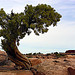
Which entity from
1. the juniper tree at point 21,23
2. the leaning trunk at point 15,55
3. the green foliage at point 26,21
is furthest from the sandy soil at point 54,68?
the green foliage at point 26,21

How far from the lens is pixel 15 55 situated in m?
23.4

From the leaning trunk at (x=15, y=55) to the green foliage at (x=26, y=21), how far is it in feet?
2.78

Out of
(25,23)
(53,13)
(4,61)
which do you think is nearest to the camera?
(25,23)

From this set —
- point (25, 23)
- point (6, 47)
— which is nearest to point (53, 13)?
point (25, 23)

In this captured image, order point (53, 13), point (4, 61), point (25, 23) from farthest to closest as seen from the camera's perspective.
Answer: point (4, 61) → point (53, 13) → point (25, 23)

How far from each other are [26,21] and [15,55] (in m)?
5.54

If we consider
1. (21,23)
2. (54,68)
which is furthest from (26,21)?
(54,68)

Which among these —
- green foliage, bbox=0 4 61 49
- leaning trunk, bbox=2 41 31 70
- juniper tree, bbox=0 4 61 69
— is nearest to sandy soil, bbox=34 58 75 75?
leaning trunk, bbox=2 41 31 70

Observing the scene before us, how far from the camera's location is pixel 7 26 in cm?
2197

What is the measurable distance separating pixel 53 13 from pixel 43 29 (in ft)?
10.1

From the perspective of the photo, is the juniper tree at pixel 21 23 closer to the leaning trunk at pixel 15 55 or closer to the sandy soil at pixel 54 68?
the leaning trunk at pixel 15 55

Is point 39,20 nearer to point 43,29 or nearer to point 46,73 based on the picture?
point 43,29

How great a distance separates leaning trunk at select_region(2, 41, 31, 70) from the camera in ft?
72.8

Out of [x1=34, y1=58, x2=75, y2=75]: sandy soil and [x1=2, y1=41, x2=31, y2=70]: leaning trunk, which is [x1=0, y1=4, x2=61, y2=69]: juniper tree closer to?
[x1=2, y1=41, x2=31, y2=70]: leaning trunk
